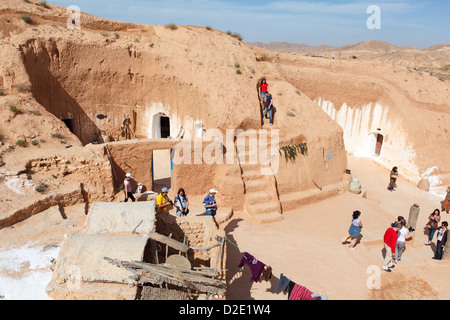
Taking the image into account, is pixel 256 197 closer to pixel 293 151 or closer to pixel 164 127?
pixel 293 151

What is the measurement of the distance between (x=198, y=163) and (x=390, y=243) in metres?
6.78

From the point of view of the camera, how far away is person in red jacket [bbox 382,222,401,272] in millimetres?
9195

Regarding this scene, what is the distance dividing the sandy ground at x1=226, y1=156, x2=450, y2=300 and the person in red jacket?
0.22 m

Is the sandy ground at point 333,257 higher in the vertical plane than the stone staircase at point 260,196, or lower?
lower

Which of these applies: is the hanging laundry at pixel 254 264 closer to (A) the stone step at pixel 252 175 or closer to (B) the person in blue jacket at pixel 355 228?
(B) the person in blue jacket at pixel 355 228

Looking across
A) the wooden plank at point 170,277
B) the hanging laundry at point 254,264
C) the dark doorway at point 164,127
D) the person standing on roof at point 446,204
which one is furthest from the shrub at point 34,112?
the person standing on roof at point 446,204

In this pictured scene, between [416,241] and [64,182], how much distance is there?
1176cm

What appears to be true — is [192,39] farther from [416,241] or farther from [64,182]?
[416,241]

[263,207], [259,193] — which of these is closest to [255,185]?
[259,193]

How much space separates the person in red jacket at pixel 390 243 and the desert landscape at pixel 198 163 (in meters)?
0.31

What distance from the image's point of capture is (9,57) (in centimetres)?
1292

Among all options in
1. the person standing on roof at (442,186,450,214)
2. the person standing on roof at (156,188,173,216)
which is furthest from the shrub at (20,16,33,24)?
the person standing on roof at (442,186,450,214)

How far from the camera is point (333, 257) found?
10039 millimetres

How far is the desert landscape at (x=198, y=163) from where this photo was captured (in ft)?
22.0
